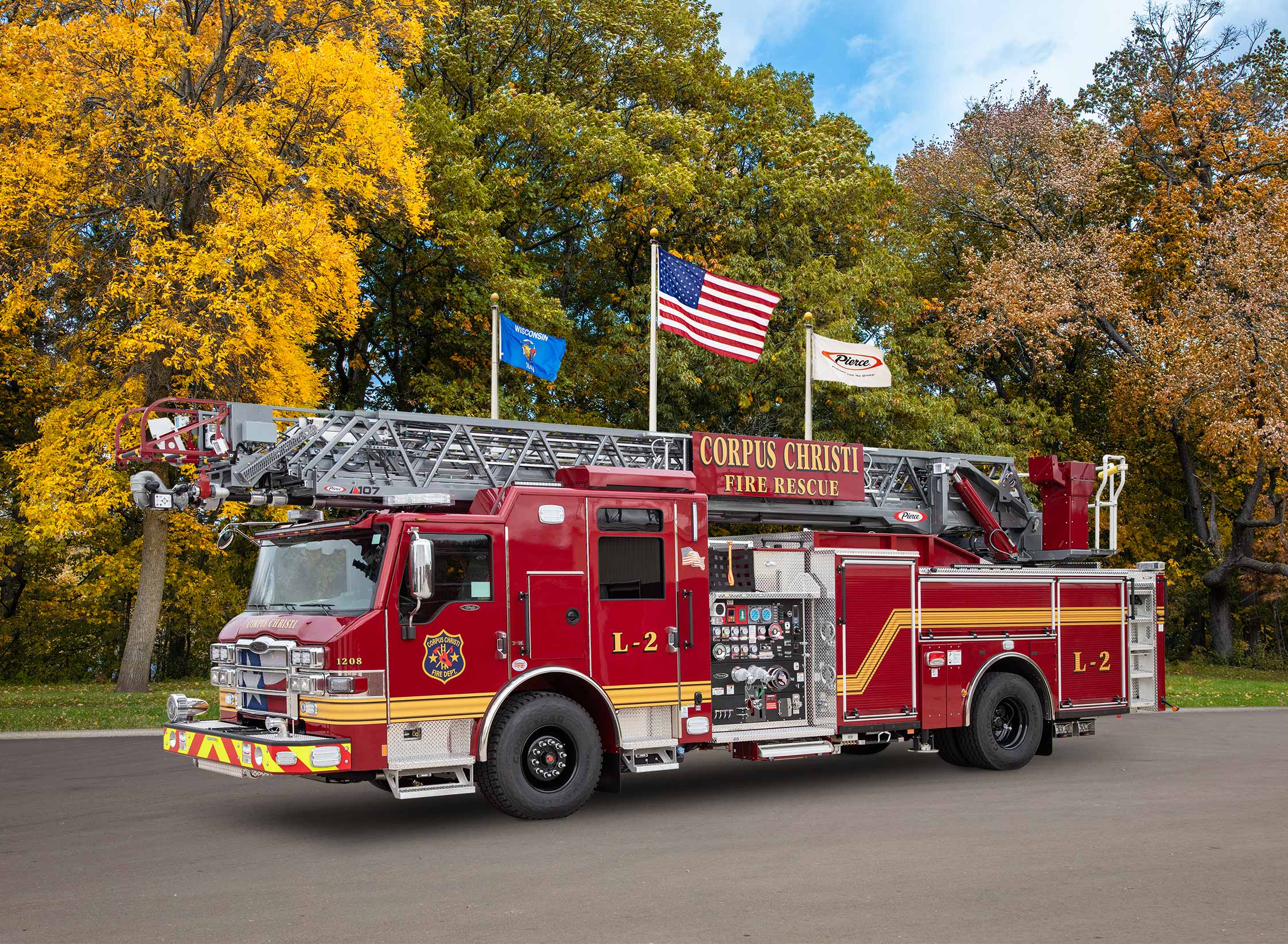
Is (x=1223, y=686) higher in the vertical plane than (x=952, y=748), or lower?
lower

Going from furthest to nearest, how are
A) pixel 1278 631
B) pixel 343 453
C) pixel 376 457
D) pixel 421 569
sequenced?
pixel 1278 631, pixel 376 457, pixel 343 453, pixel 421 569

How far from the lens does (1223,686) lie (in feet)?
92.8

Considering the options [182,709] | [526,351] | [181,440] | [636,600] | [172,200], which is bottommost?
[182,709]

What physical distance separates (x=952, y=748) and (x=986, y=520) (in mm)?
2835

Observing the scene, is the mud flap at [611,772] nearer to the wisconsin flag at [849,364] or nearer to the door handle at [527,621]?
the door handle at [527,621]

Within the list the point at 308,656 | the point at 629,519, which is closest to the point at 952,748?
the point at 629,519

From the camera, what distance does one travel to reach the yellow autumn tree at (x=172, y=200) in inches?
783

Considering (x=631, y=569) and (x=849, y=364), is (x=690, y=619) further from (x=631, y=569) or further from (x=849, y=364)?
(x=849, y=364)

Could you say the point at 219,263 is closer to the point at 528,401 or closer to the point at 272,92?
the point at 272,92

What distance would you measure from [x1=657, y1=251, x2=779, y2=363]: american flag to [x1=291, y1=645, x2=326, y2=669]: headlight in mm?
8715

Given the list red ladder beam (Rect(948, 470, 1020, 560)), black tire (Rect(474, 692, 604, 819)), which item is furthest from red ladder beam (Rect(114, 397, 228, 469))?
red ladder beam (Rect(948, 470, 1020, 560))

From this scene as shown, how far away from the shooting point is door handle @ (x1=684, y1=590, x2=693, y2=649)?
11.0 meters

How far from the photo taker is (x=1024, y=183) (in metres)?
36.5

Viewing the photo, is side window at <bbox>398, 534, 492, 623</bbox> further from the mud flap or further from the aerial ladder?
the mud flap
